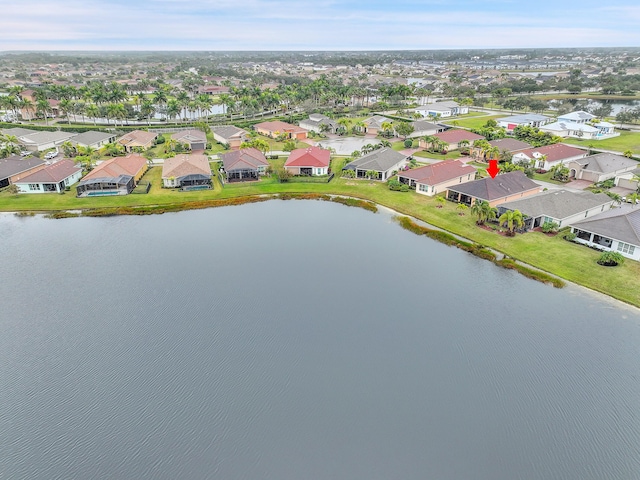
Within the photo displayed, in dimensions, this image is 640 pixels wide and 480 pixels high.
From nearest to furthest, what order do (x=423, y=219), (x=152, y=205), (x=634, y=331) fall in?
(x=634, y=331) → (x=423, y=219) → (x=152, y=205)

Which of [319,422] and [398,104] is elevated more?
[398,104]

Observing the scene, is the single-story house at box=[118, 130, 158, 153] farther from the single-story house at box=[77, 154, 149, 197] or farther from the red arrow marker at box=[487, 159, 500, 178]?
the red arrow marker at box=[487, 159, 500, 178]

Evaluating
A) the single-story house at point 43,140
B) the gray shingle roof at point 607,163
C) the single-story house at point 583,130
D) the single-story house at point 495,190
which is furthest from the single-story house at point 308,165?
the single-story house at point 583,130

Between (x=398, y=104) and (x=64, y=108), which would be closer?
(x=64, y=108)

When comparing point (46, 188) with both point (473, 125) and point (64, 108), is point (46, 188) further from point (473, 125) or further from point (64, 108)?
point (473, 125)

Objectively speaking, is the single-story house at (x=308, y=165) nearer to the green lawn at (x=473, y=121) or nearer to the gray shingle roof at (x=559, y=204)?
the gray shingle roof at (x=559, y=204)

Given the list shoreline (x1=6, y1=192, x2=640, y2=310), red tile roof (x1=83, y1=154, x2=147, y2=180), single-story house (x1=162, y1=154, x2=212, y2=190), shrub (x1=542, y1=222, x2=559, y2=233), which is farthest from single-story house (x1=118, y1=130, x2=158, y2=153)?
shrub (x1=542, y1=222, x2=559, y2=233)

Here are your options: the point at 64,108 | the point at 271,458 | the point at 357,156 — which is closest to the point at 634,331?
the point at 271,458
